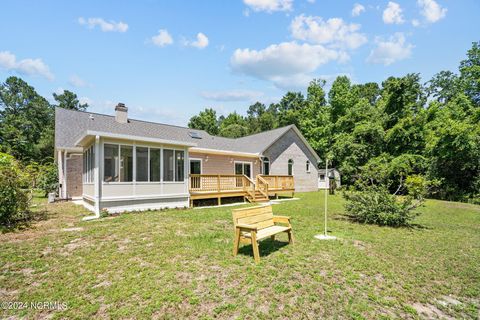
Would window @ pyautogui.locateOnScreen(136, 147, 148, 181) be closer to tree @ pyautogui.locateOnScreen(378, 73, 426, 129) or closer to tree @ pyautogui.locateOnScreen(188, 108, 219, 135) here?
tree @ pyautogui.locateOnScreen(378, 73, 426, 129)

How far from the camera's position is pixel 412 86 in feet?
73.9

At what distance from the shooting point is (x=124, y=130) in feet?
45.0

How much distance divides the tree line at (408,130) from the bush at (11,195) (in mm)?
11322

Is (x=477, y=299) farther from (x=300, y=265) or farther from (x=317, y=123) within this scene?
(x=317, y=123)

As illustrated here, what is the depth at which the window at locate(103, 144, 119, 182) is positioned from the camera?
29.9ft

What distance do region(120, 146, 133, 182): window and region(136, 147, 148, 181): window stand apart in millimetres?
273

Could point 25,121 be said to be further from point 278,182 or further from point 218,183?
point 278,182

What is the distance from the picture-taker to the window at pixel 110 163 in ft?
29.9

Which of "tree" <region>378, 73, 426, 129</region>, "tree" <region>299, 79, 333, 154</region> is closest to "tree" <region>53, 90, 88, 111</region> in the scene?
"tree" <region>299, 79, 333, 154</region>

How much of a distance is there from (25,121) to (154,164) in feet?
136

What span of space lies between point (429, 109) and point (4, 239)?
2940cm

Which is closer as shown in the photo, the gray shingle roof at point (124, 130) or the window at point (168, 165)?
the window at point (168, 165)

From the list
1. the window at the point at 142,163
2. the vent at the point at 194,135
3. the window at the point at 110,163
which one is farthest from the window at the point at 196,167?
the window at the point at 110,163

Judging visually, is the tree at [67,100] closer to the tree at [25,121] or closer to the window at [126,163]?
the tree at [25,121]
